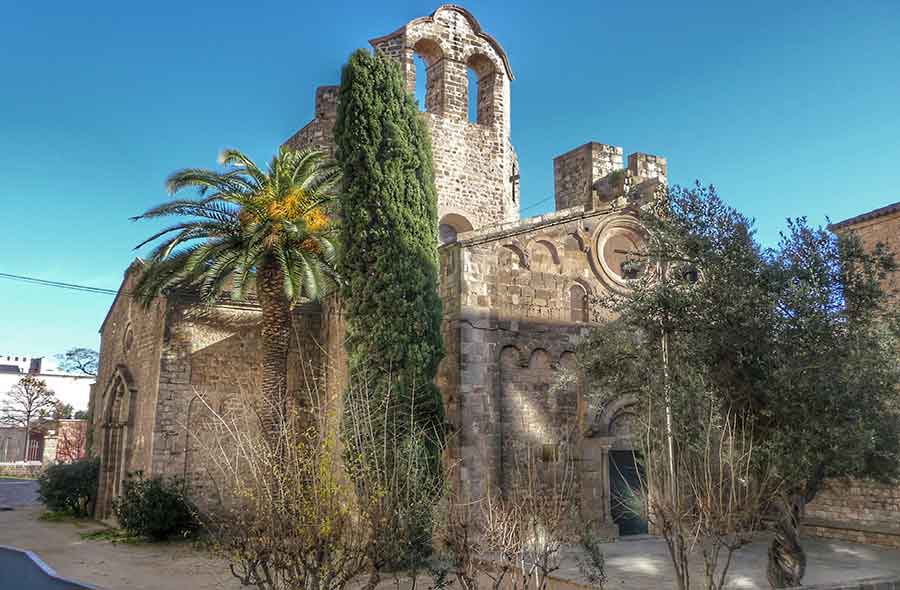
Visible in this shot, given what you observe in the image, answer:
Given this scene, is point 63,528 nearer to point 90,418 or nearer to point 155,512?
point 155,512

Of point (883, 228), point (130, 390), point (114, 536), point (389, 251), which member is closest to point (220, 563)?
point (114, 536)

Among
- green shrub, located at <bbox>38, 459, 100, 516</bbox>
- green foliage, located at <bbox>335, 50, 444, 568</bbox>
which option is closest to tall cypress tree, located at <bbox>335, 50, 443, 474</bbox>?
green foliage, located at <bbox>335, 50, 444, 568</bbox>

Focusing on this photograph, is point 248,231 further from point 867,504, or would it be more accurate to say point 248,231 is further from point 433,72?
point 867,504

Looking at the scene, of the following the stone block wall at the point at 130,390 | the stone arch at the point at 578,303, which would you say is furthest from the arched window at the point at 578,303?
the stone block wall at the point at 130,390

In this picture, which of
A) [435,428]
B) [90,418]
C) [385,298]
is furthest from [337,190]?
[90,418]

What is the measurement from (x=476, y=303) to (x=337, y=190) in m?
3.86

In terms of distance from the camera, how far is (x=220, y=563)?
11.5 m

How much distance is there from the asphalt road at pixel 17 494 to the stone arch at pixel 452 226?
14.4 m

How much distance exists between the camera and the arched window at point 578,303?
572 inches

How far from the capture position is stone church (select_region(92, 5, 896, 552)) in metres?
12.9

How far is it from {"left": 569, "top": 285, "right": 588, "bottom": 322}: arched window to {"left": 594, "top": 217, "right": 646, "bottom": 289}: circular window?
709mm

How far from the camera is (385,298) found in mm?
11828

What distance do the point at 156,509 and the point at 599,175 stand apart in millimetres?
12784

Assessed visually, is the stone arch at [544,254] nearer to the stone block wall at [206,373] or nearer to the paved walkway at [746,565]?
the stone block wall at [206,373]
